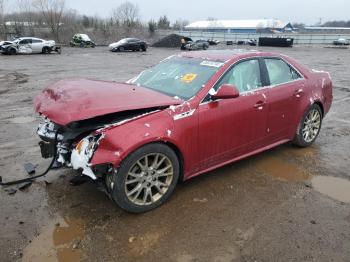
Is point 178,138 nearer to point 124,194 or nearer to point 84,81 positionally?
point 124,194

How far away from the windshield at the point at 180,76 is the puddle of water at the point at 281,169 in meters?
1.60

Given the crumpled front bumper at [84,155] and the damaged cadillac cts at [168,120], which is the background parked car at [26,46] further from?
the crumpled front bumper at [84,155]

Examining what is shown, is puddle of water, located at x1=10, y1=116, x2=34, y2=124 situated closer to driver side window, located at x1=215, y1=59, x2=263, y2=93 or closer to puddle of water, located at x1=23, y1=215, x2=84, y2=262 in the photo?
puddle of water, located at x1=23, y1=215, x2=84, y2=262

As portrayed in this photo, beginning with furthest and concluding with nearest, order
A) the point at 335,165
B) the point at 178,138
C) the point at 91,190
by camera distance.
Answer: the point at 335,165, the point at 91,190, the point at 178,138

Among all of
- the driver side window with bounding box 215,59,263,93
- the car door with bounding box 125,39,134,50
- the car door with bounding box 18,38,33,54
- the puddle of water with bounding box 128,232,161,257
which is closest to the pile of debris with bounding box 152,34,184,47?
the car door with bounding box 125,39,134,50

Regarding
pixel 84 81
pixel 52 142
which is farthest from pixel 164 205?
pixel 84 81

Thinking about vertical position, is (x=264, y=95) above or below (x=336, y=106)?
above

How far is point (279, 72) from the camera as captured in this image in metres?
5.30

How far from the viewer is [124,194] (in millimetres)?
3688

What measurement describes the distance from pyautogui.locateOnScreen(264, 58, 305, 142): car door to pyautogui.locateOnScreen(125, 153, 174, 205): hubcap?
5.93ft

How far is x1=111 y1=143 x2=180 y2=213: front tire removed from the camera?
363cm

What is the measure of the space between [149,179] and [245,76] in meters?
1.94

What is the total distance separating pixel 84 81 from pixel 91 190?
4.47 ft

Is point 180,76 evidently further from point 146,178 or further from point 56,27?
point 56,27
